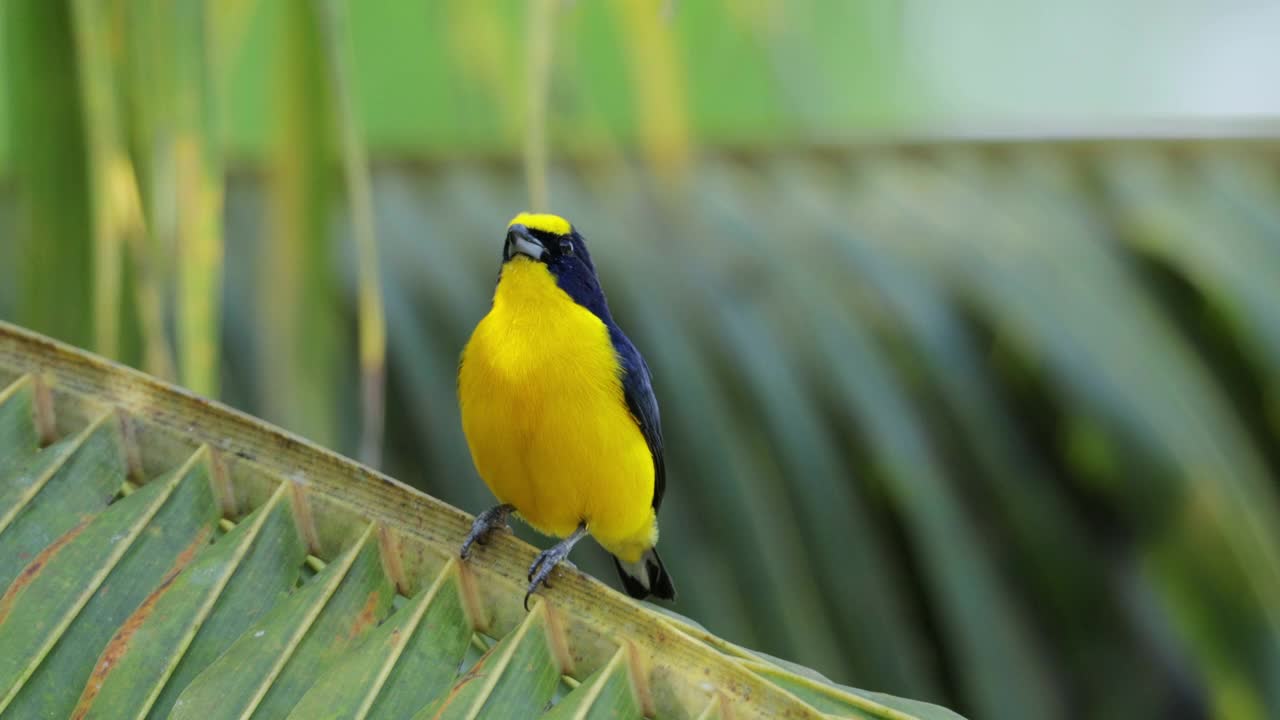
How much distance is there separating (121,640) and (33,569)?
0.58ft

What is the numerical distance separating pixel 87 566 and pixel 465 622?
512 mm

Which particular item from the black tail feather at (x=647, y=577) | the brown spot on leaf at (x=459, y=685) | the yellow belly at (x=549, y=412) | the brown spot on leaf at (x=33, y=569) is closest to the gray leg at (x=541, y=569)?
the brown spot on leaf at (x=459, y=685)

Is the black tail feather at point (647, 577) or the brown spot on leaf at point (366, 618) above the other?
the brown spot on leaf at point (366, 618)

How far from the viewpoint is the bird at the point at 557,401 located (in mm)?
2822

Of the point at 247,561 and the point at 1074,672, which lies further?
the point at 1074,672

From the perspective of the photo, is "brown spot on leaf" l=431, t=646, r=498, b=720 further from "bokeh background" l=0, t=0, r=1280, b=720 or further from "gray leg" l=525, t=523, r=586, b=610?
"bokeh background" l=0, t=0, r=1280, b=720

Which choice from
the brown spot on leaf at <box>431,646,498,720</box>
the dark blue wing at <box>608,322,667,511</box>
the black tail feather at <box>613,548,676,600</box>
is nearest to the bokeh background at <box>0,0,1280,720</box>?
the black tail feather at <box>613,548,676,600</box>

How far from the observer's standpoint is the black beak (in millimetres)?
3055

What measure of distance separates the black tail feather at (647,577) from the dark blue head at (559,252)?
27.9 inches

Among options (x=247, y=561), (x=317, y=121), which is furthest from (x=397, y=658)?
(x=317, y=121)

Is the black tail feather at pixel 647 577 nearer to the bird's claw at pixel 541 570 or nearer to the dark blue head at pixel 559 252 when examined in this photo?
the dark blue head at pixel 559 252

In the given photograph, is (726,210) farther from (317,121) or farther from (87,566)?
(87,566)

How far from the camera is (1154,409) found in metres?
3.20

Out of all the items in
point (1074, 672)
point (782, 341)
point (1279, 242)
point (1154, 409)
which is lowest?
point (1074, 672)
